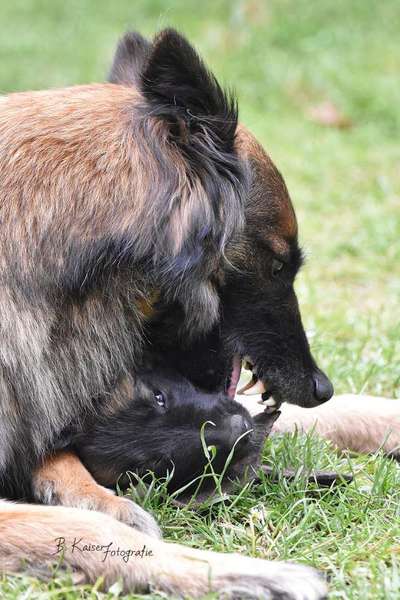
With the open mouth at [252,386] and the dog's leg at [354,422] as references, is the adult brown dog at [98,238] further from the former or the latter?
the dog's leg at [354,422]

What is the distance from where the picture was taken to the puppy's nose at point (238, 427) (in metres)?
3.10

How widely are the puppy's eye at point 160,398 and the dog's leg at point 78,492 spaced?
335 millimetres

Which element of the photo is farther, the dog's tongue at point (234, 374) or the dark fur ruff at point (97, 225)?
the dog's tongue at point (234, 374)

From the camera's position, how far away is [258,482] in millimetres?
3256

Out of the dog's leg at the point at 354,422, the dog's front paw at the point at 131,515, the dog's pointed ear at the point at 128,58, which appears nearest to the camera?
the dog's front paw at the point at 131,515

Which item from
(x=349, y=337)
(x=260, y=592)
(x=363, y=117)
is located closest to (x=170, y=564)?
(x=260, y=592)

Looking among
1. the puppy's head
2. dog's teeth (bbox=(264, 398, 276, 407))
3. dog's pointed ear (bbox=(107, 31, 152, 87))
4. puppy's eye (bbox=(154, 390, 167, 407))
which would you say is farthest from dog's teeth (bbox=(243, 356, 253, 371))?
dog's pointed ear (bbox=(107, 31, 152, 87))

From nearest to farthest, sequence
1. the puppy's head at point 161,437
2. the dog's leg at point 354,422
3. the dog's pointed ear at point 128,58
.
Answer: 1. the puppy's head at point 161,437
2. the dog's pointed ear at point 128,58
3. the dog's leg at point 354,422

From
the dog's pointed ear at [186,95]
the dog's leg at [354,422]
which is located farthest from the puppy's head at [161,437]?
the dog's pointed ear at [186,95]

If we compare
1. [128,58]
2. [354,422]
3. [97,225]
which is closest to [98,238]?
[97,225]

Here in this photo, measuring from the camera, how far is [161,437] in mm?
3074

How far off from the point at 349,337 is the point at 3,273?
8.75ft
